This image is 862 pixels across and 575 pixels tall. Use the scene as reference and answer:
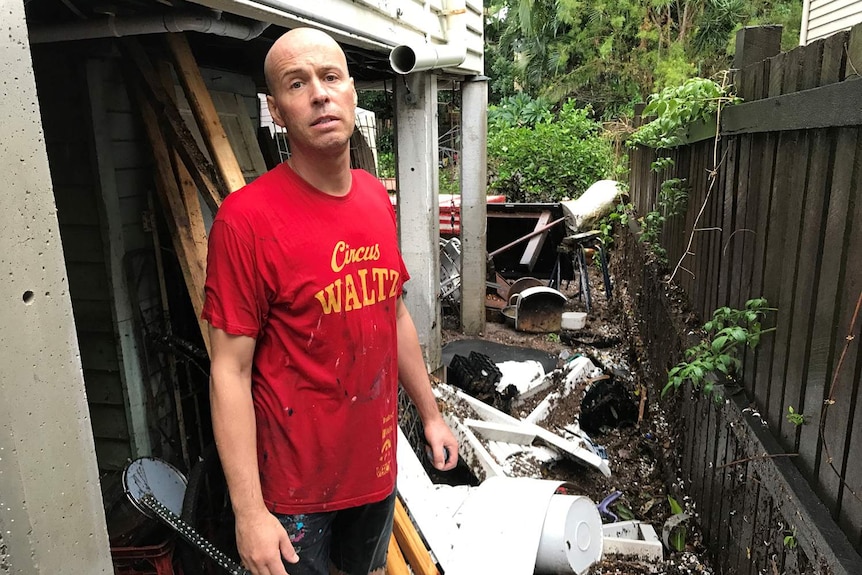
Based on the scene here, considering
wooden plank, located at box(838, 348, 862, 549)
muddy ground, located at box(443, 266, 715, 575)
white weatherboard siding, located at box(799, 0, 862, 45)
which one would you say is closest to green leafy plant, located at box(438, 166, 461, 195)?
white weatherboard siding, located at box(799, 0, 862, 45)

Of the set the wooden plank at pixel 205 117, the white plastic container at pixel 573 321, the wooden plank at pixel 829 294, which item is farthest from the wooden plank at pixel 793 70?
the white plastic container at pixel 573 321

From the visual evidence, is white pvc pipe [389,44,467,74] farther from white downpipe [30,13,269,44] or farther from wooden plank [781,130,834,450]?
wooden plank [781,130,834,450]

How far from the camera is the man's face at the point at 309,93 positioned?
65.3 inches

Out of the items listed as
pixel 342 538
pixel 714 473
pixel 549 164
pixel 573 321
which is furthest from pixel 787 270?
pixel 549 164

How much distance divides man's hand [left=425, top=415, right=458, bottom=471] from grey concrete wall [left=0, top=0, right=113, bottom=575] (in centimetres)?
114

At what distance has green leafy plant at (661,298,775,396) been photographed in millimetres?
2467

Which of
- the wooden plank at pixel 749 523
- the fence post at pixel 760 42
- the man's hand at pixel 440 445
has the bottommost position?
the wooden plank at pixel 749 523

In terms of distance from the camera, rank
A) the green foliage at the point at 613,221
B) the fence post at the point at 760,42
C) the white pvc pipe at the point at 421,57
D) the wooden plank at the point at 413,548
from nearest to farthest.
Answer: the wooden plank at the point at 413,548 < the fence post at the point at 760,42 < the white pvc pipe at the point at 421,57 < the green foliage at the point at 613,221

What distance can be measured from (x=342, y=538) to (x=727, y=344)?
Result: 1.91 metres

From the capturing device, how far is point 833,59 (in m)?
1.89

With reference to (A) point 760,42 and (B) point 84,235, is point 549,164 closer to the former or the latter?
(A) point 760,42

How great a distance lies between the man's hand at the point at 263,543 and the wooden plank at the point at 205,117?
1.70 metres

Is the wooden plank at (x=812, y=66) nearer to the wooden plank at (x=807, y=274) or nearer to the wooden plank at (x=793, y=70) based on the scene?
the wooden plank at (x=793, y=70)

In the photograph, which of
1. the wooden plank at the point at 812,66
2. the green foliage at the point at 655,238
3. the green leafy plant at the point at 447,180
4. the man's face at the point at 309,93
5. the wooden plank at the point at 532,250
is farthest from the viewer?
the green leafy plant at the point at 447,180
